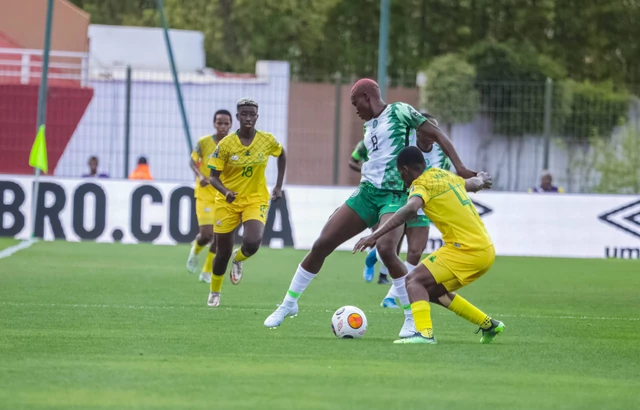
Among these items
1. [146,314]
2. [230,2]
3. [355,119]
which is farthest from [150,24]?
[146,314]

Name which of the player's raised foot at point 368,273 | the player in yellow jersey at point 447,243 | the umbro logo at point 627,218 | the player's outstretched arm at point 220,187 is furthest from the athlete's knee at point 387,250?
the umbro logo at point 627,218

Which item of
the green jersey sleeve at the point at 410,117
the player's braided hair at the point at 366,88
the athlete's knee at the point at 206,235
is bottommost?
the athlete's knee at the point at 206,235

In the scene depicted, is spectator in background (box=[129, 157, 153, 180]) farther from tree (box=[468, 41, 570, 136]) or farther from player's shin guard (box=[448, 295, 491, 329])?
player's shin guard (box=[448, 295, 491, 329])

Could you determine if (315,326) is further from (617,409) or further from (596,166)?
(596,166)

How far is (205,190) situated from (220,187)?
4189mm

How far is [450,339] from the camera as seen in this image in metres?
10.3

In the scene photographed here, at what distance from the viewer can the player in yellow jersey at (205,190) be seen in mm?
15562

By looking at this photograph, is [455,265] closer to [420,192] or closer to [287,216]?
[420,192]

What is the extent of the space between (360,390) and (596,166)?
2370 centimetres

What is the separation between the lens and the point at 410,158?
9.62m

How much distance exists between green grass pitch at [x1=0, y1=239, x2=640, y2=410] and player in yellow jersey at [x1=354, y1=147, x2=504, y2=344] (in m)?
0.30

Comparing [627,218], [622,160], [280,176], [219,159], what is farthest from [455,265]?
[622,160]

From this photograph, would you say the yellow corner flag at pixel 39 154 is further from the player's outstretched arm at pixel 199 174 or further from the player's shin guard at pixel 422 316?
the player's shin guard at pixel 422 316

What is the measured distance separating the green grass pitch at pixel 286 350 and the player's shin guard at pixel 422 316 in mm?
202
